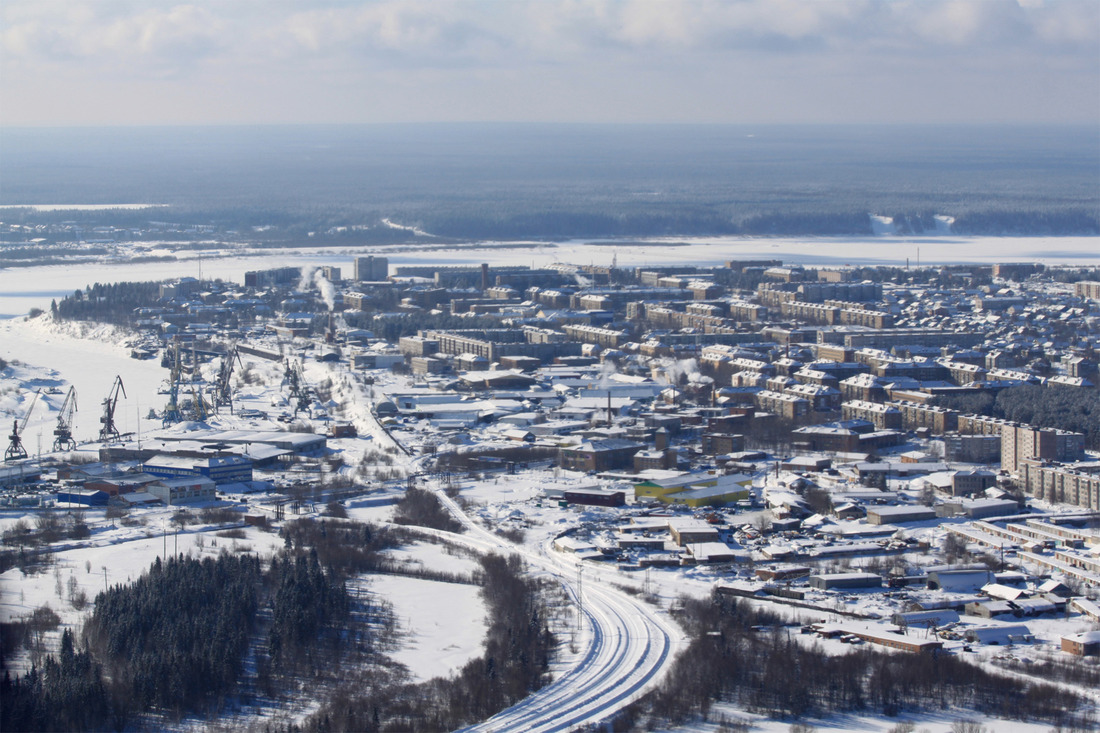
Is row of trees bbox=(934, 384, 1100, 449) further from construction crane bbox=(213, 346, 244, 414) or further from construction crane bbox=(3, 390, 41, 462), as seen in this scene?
construction crane bbox=(3, 390, 41, 462)

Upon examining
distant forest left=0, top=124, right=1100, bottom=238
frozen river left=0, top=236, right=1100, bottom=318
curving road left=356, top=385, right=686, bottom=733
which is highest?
distant forest left=0, top=124, right=1100, bottom=238

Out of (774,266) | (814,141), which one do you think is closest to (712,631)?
(774,266)

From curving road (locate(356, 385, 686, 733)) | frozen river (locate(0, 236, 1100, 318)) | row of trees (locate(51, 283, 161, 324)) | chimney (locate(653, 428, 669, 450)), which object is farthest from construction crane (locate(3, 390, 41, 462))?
frozen river (locate(0, 236, 1100, 318))

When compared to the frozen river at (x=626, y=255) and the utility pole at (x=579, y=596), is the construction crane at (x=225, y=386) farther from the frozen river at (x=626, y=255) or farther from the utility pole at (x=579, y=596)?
the frozen river at (x=626, y=255)

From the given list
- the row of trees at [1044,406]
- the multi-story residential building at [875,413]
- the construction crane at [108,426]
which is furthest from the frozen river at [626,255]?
the row of trees at [1044,406]

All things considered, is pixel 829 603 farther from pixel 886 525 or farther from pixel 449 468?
pixel 449 468

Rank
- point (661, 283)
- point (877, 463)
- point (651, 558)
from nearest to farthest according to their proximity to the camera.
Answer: point (651, 558) < point (877, 463) < point (661, 283)
